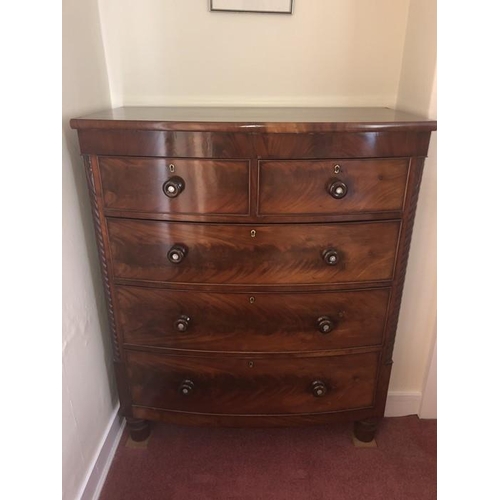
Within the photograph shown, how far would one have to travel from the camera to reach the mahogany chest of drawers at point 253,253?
107 cm

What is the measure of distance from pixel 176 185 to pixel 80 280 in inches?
18.4

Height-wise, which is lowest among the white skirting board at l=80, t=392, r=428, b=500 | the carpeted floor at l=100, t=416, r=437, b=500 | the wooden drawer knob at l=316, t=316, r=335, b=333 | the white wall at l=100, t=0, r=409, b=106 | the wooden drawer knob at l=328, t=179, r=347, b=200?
the carpeted floor at l=100, t=416, r=437, b=500

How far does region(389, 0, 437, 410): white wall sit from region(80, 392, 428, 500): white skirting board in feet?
0.12

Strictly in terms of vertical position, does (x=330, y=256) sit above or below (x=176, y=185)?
below

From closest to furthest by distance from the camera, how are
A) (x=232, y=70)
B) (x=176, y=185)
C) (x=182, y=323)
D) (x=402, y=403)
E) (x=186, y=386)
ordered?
(x=176, y=185) < (x=182, y=323) < (x=186, y=386) < (x=232, y=70) < (x=402, y=403)

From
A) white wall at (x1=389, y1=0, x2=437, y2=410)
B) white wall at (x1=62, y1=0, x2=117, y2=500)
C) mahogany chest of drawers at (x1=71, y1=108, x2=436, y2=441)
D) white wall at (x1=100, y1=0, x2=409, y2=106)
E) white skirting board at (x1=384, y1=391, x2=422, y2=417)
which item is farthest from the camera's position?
white skirting board at (x1=384, y1=391, x2=422, y2=417)

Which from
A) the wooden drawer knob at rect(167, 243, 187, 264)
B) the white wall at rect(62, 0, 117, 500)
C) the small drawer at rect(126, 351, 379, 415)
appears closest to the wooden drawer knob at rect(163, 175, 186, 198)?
the wooden drawer knob at rect(167, 243, 187, 264)

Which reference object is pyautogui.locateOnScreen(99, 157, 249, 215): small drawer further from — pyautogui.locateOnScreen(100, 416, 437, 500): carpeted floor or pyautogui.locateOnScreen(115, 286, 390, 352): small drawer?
pyautogui.locateOnScreen(100, 416, 437, 500): carpeted floor

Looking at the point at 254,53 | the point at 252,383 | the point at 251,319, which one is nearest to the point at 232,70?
the point at 254,53

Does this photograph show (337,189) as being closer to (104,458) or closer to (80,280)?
(80,280)

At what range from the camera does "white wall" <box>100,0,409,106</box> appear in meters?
1.39

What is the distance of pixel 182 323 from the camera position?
1235 millimetres

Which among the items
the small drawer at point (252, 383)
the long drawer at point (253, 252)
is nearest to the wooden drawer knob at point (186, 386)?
the small drawer at point (252, 383)
